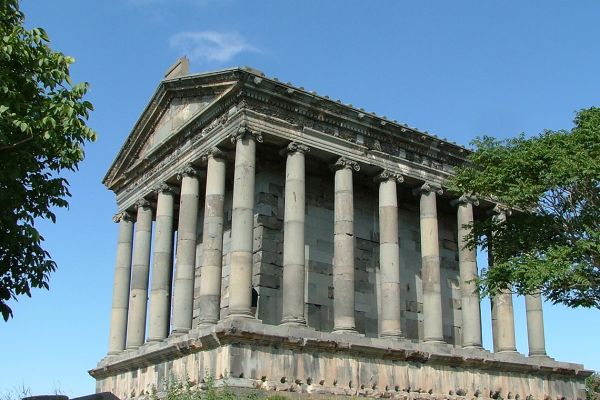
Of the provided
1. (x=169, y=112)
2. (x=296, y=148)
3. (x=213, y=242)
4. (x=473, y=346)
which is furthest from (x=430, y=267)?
(x=169, y=112)

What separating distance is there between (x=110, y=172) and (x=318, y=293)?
10878 millimetres

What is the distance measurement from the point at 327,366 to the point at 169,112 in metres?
11.7

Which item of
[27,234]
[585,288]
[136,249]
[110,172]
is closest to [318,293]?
[136,249]

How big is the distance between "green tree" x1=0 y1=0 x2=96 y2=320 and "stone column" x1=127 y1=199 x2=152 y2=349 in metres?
12.3

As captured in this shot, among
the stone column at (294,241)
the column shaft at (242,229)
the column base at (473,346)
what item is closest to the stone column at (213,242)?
the column shaft at (242,229)

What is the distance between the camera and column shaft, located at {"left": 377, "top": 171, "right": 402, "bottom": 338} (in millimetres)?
24562

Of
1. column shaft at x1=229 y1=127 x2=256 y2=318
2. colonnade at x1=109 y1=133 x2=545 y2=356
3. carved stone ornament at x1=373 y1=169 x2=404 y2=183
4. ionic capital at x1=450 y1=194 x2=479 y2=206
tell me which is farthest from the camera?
ionic capital at x1=450 y1=194 x2=479 y2=206

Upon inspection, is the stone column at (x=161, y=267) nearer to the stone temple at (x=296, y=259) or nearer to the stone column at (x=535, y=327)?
the stone temple at (x=296, y=259)

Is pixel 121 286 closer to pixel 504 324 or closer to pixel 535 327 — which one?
pixel 504 324

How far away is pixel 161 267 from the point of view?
26.0 m

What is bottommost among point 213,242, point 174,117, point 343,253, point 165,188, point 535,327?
point 535,327

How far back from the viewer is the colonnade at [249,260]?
22656 millimetres

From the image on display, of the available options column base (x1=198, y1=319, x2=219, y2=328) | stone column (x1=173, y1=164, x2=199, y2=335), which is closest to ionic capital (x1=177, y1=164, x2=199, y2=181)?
stone column (x1=173, y1=164, x2=199, y2=335)

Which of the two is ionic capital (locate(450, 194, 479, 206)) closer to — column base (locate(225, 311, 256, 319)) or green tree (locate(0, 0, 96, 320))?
column base (locate(225, 311, 256, 319))
